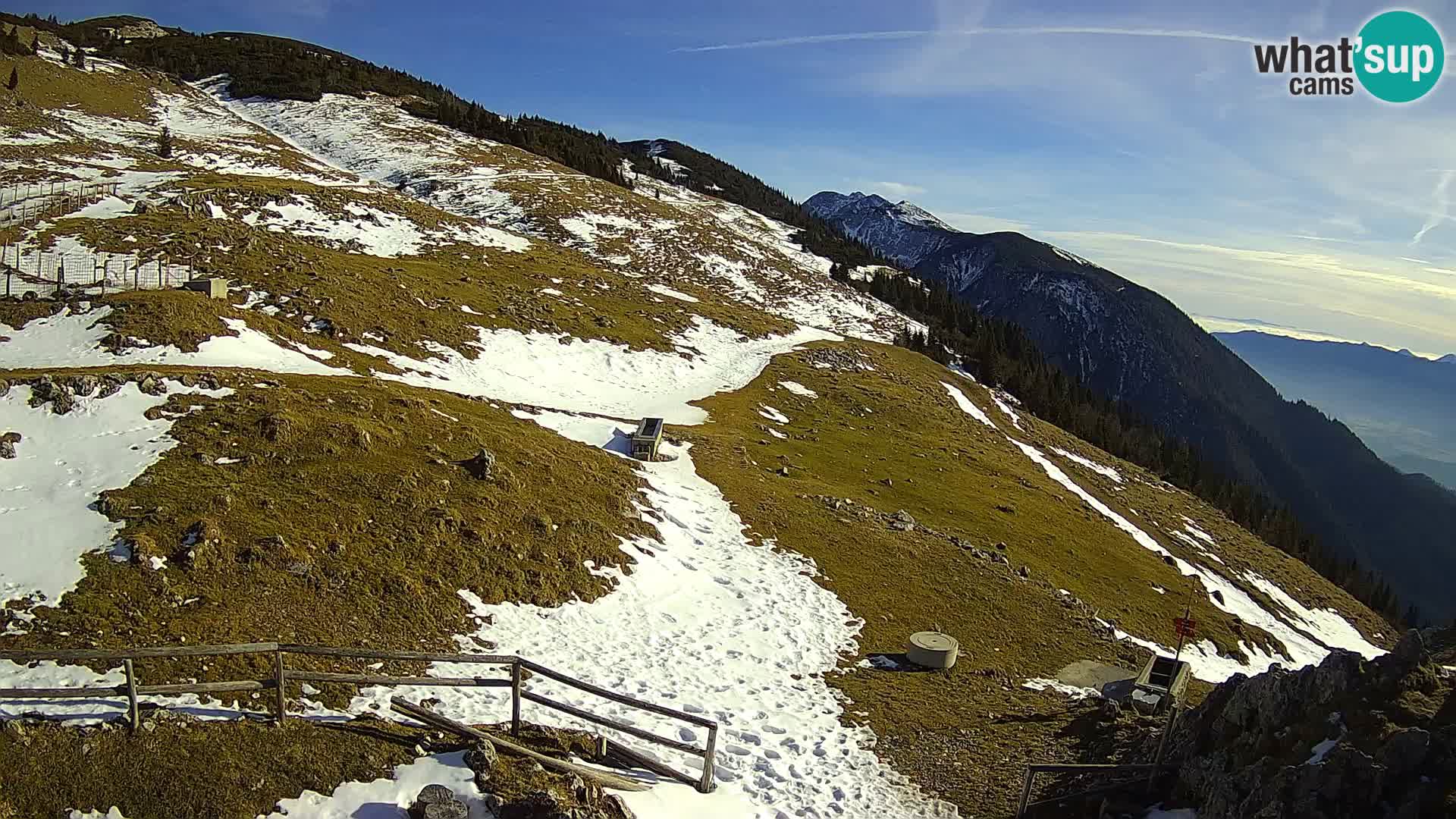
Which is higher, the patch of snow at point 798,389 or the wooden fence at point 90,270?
the wooden fence at point 90,270

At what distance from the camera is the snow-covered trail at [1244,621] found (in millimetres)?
36188

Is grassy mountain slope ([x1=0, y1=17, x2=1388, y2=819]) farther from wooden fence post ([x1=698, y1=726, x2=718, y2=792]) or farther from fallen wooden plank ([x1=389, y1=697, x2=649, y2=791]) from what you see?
fallen wooden plank ([x1=389, y1=697, x2=649, y2=791])

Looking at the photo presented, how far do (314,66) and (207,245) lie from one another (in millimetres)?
141960

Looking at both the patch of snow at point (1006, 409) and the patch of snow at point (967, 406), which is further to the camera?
the patch of snow at point (1006, 409)

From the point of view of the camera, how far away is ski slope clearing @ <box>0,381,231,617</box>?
54.2 feet

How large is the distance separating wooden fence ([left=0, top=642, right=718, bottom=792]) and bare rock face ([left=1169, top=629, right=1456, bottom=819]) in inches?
376

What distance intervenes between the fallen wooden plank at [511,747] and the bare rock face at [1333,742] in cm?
1073

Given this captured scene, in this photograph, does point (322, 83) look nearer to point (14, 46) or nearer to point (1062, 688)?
point (14, 46)

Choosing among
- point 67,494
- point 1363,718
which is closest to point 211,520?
point 67,494

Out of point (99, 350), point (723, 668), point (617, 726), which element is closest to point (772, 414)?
point (723, 668)

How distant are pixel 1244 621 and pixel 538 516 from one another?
4837 centimetres

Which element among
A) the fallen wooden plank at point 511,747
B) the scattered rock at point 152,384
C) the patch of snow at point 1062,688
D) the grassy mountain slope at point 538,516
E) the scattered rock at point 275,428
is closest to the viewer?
the fallen wooden plank at point 511,747

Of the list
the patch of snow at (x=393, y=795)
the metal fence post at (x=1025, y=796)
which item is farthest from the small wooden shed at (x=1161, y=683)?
the patch of snow at (x=393, y=795)

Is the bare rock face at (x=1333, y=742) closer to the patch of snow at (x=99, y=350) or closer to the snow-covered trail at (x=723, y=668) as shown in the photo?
the snow-covered trail at (x=723, y=668)
